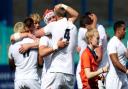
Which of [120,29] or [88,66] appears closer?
[88,66]

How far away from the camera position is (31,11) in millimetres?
15727

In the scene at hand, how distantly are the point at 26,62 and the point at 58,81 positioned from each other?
1.03 metres

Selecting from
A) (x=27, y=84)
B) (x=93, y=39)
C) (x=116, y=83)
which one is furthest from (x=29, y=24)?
(x=116, y=83)

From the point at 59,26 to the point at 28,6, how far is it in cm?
443

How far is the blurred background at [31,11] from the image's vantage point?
15.5 meters

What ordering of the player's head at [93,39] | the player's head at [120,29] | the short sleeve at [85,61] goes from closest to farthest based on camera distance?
the short sleeve at [85,61], the player's head at [93,39], the player's head at [120,29]

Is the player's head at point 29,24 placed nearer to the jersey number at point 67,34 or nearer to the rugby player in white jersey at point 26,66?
the rugby player in white jersey at point 26,66

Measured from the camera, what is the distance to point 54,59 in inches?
448

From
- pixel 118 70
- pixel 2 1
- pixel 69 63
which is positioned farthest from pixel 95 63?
pixel 2 1

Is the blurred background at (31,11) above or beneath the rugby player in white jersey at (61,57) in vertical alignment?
above

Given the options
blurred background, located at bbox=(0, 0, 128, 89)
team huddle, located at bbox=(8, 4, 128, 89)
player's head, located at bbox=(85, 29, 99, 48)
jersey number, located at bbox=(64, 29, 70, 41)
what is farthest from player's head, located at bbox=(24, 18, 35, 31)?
blurred background, located at bbox=(0, 0, 128, 89)

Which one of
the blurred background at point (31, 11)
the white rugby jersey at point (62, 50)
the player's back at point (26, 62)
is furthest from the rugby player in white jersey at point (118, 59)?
the blurred background at point (31, 11)

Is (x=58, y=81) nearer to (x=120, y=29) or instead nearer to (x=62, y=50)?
(x=62, y=50)

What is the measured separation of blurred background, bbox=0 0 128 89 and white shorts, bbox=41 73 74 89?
4.14m
